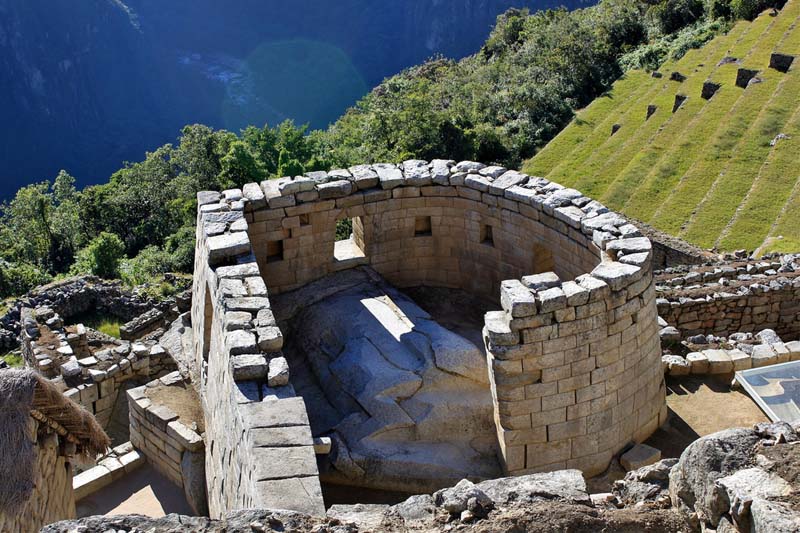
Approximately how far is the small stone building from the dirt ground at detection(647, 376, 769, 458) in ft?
23.7

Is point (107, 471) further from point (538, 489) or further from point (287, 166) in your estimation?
point (287, 166)

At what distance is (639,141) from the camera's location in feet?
131

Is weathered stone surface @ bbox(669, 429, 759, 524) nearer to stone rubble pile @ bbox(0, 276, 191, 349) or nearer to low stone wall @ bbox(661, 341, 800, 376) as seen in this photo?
low stone wall @ bbox(661, 341, 800, 376)

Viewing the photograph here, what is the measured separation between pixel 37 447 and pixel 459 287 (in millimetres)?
7878

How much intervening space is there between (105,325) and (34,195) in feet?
75.9

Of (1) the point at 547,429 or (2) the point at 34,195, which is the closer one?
(1) the point at 547,429

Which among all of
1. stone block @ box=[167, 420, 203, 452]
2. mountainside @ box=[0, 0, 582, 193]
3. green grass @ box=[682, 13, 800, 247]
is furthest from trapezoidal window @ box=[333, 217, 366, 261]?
mountainside @ box=[0, 0, 582, 193]

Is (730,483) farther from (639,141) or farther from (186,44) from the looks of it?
(186,44)

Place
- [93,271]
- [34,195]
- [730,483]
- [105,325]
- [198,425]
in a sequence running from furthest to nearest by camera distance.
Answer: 1. [34,195]
2. [93,271]
3. [105,325]
4. [198,425]
5. [730,483]

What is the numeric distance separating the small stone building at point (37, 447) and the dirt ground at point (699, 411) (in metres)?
7.24

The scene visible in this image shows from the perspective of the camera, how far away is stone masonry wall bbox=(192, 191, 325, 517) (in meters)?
8.29

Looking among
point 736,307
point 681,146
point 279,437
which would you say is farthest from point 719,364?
point 681,146

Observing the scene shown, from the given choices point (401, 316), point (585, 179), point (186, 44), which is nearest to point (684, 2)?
point (585, 179)

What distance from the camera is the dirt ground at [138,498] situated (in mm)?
12234
